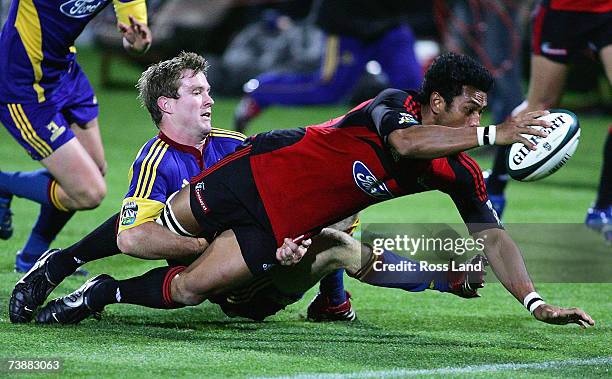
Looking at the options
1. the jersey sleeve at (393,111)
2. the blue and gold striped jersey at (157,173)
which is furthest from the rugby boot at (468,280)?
the blue and gold striped jersey at (157,173)

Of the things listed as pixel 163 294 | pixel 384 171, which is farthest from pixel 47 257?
pixel 384 171

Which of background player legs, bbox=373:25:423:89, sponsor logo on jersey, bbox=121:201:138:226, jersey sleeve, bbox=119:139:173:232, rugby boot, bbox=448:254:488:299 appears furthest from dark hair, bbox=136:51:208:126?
background player legs, bbox=373:25:423:89

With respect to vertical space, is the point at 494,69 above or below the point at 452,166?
below

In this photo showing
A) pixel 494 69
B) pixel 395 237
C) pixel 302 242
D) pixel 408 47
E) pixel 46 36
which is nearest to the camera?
pixel 302 242

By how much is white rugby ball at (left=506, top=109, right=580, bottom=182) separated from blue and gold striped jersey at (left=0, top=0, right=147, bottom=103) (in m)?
2.63

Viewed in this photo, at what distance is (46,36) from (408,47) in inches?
172

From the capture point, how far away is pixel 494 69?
478 inches

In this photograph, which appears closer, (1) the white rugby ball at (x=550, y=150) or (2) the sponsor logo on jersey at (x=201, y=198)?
(1) the white rugby ball at (x=550, y=150)

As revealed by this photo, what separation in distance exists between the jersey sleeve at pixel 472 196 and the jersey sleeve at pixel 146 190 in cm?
128

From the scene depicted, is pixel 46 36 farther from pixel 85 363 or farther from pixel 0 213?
pixel 85 363

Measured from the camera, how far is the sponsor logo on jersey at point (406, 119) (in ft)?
15.4

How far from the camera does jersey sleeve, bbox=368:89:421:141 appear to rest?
4703 mm

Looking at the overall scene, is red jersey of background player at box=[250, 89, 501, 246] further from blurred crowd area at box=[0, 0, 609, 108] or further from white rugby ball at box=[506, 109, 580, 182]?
blurred crowd area at box=[0, 0, 609, 108]

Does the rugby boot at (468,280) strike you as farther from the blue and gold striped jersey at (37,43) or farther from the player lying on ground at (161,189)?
the blue and gold striped jersey at (37,43)
